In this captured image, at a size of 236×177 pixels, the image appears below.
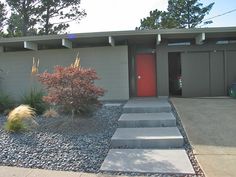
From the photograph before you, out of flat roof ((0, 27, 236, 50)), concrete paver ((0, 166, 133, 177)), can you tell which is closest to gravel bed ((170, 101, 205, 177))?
concrete paver ((0, 166, 133, 177))

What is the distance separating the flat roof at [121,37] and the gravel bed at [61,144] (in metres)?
4.43

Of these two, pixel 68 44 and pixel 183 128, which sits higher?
pixel 68 44

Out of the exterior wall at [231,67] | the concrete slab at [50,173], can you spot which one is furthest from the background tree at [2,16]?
the concrete slab at [50,173]

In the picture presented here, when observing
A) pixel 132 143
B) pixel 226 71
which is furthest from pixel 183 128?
pixel 226 71

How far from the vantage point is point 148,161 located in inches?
254

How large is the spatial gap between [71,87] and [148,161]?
3162 millimetres

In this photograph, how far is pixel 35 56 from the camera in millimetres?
15031

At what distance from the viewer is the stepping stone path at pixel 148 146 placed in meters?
6.14

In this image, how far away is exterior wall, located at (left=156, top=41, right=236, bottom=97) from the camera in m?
14.6

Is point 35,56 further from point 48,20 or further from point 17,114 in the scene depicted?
point 48,20

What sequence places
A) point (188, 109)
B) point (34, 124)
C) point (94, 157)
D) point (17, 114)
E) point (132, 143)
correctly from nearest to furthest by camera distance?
1. point (94, 157)
2. point (132, 143)
3. point (17, 114)
4. point (34, 124)
5. point (188, 109)

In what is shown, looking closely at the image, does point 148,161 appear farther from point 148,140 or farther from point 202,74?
point 202,74

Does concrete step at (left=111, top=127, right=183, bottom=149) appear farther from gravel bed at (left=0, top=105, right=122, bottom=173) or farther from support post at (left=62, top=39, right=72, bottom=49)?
support post at (left=62, top=39, right=72, bottom=49)

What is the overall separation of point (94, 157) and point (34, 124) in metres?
2.92
